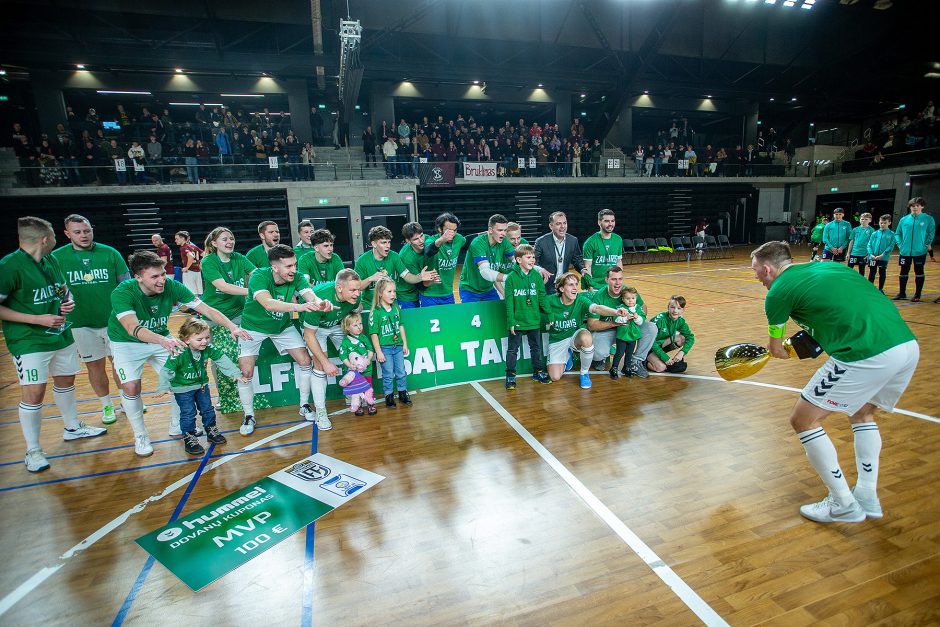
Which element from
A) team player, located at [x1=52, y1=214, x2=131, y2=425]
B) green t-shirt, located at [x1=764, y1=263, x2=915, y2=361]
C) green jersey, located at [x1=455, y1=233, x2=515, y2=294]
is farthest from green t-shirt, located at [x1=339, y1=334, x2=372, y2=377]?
green t-shirt, located at [x1=764, y1=263, x2=915, y2=361]

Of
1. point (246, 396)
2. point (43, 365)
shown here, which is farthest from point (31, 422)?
point (246, 396)

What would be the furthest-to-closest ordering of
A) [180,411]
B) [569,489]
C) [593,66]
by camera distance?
[593,66] → [180,411] → [569,489]

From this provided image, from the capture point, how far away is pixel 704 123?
31203 mm

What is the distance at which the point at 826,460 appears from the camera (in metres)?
3.03

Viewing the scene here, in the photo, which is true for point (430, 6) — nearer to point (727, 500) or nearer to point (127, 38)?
point (127, 38)

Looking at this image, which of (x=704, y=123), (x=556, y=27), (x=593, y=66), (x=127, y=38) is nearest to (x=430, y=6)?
(x=556, y=27)

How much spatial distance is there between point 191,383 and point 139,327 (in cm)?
73

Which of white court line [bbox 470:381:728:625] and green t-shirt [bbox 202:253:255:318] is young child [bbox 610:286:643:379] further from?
green t-shirt [bbox 202:253:255:318]

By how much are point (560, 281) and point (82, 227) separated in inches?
226

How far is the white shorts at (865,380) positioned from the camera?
2.85 m

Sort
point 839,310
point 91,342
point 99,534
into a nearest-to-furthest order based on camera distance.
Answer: point 839,310
point 99,534
point 91,342

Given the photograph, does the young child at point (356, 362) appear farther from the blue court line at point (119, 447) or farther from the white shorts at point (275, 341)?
the blue court line at point (119, 447)

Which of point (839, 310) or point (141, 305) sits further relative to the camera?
point (141, 305)

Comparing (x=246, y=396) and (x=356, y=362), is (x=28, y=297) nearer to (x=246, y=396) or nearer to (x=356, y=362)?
(x=246, y=396)
